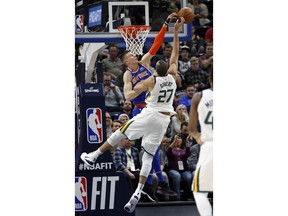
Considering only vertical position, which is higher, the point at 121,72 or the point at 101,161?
→ the point at 121,72

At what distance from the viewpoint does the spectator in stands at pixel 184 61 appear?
33.5 feet

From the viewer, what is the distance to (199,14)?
34.0 feet

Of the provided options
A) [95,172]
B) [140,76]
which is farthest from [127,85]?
[95,172]

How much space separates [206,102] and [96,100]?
62.8 inches

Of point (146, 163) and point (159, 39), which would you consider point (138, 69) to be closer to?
point (159, 39)

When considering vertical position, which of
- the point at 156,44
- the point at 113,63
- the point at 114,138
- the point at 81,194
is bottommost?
the point at 81,194

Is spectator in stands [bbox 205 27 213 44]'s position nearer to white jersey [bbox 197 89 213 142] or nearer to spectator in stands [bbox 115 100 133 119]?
spectator in stands [bbox 115 100 133 119]

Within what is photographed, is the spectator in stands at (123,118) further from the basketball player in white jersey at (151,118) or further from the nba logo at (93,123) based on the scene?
the nba logo at (93,123)

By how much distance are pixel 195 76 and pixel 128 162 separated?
3.30 ft

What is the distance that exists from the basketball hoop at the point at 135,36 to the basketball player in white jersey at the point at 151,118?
0.23 meters

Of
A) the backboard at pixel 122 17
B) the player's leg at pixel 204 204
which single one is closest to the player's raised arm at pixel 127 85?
the backboard at pixel 122 17
